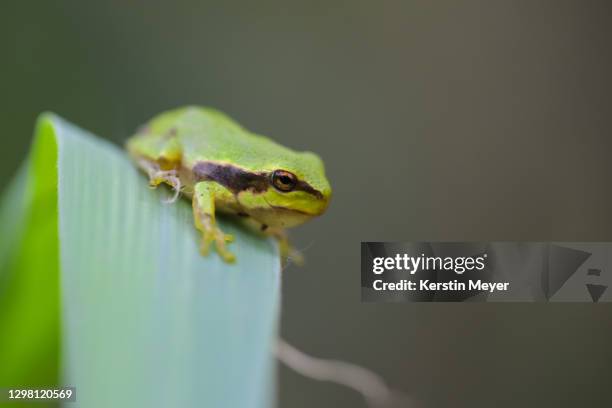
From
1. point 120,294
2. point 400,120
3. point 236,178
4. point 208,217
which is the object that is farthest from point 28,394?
point 400,120

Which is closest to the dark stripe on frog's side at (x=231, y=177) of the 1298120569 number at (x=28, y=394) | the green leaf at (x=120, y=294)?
the green leaf at (x=120, y=294)

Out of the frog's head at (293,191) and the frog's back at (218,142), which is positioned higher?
the frog's back at (218,142)

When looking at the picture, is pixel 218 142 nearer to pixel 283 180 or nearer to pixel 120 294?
pixel 283 180

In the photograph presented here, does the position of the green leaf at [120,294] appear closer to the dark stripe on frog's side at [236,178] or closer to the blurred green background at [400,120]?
the dark stripe on frog's side at [236,178]

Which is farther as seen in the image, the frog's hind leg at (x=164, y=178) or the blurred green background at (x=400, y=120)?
the blurred green background at (x=400, y=120)

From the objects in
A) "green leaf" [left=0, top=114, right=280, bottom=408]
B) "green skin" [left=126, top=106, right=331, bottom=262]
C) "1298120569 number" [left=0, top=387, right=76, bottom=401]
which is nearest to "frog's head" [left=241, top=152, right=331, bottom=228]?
"green skin" [left=126, top=106, right=331, bottom=262]

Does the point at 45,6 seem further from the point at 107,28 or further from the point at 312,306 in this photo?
the point at 312,306
